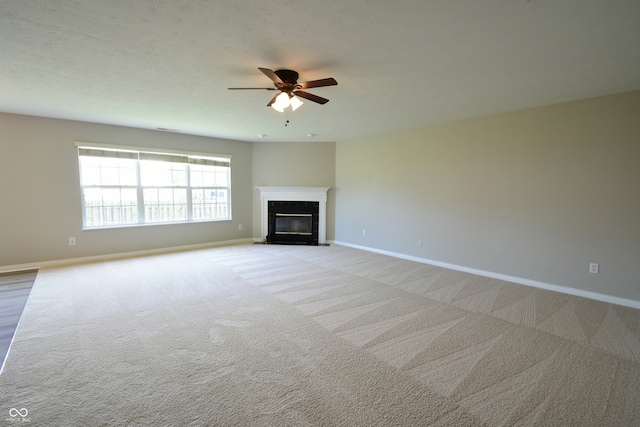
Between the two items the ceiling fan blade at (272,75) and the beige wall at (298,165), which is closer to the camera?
the ceiling fan blade at (272,75)

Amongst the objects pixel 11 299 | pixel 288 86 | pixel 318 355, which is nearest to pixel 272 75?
pixel 288 86

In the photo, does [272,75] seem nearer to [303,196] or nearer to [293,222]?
[303,196]

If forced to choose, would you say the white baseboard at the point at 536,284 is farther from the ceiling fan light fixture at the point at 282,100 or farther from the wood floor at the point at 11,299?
the wood floor at the point at 11,299

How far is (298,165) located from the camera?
666 centimetres

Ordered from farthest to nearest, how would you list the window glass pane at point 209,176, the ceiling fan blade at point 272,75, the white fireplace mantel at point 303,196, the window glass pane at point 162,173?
Answer: the white fireplace mantel at point 303,196, the window glass pane at point 209,176, the window glass pane at point 162,173, the ceiling fan blade at point 272,75

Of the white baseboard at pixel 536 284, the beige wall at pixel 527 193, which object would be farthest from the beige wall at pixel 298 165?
the white baseboard at pixel 536 284

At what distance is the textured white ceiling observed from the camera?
1789mm

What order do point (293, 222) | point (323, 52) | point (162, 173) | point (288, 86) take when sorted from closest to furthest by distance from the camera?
point (323, 52) < point (288, 86) < point (162, 173) < point (293, 222)

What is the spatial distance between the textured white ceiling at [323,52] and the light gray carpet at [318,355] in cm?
245

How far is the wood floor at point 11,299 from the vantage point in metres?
2.46

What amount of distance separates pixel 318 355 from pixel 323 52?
2.50 metres

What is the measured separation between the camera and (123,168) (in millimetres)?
5230

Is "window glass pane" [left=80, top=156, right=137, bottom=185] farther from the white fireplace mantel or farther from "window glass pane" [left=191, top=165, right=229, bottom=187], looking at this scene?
the white fireplace mantel

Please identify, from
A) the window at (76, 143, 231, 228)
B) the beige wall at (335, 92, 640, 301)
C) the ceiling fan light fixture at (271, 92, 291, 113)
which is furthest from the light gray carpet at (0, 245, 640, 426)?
the ceiling fan light fixture at (271, 92, 291, 113)
